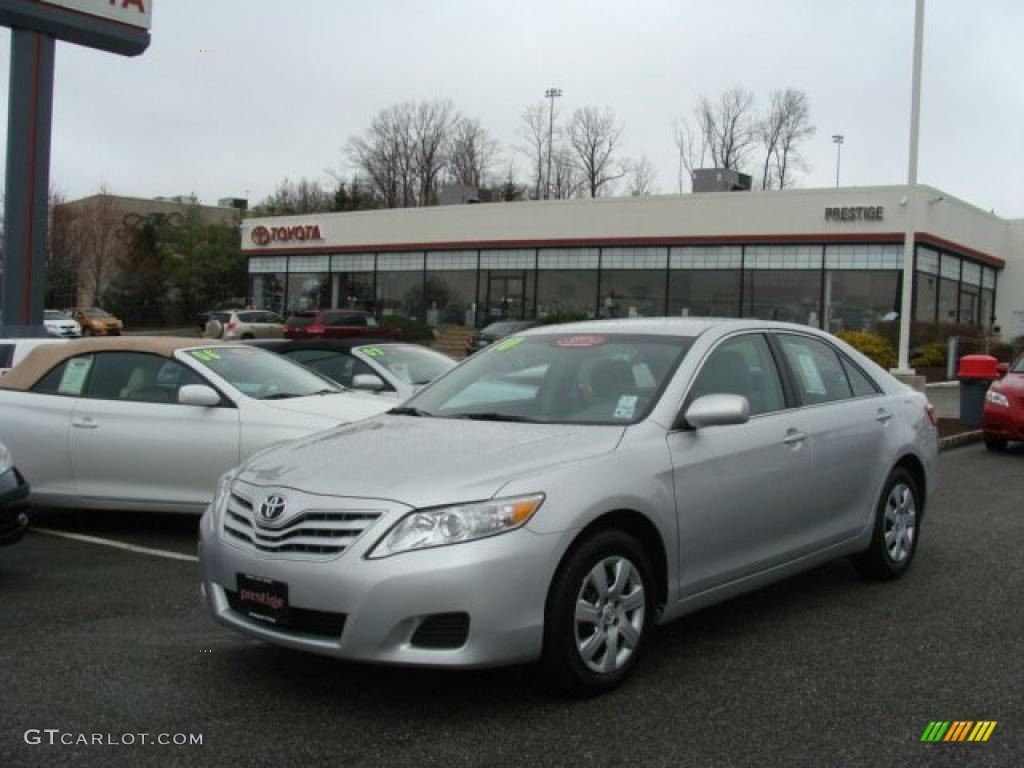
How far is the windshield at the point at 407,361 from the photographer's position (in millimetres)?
10836

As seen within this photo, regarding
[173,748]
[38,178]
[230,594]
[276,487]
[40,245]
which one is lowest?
[173,748]

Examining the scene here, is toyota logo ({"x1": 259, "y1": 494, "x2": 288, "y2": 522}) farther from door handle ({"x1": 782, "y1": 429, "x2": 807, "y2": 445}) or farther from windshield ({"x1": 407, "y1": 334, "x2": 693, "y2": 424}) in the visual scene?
door handle ({"x1": 782, "y1": 429, "x2": 807, "y2": 445})

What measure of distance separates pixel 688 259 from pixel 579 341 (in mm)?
29739

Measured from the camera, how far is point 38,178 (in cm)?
1958

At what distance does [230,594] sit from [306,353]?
6.66m

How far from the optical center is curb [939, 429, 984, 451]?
556 inches

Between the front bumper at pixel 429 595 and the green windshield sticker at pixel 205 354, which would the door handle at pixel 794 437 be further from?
the green windshield sticker at pixel 205 354

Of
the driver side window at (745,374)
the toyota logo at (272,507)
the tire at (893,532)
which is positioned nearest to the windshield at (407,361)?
the tire at (893,532)

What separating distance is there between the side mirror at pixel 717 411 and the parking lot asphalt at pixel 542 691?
110 cm

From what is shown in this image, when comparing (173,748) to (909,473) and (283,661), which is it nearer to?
(283,661)

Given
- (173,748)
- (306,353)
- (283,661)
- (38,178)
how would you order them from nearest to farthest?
1. (173,748)
2. (283,661)
3. (306,353)
4. (38,178)

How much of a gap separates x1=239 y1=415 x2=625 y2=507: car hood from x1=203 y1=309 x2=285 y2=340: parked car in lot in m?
37.1

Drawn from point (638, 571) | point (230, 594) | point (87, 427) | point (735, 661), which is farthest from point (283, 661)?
point (87, 427)

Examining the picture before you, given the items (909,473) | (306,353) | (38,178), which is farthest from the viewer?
(38,178)
